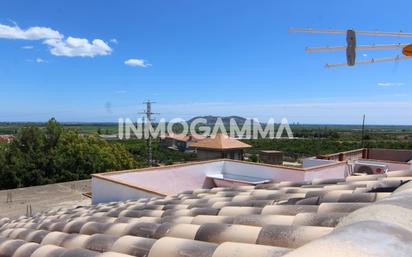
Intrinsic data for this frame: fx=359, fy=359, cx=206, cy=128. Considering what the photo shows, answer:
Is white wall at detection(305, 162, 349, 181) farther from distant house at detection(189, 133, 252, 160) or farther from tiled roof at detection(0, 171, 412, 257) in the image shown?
distant house at detection(189, 133, 252, 160)

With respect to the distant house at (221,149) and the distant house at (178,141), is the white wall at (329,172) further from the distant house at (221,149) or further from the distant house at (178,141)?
the distant house at (178,141)

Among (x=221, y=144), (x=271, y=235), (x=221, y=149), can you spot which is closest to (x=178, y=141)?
(x=221, y=144)

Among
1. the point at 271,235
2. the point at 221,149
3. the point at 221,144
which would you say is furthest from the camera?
the point at 221,144

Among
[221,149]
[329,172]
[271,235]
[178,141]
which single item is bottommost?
[178,141]

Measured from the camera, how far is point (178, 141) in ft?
228

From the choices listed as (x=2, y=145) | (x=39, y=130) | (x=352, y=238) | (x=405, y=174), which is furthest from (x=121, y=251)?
(x=2, y=145)

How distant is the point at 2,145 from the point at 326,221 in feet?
111

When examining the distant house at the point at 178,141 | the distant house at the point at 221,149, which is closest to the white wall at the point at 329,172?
the distant house at the point at 221,149

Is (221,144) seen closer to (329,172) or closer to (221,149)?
(221,149)

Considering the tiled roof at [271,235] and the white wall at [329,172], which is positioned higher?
the tiled roof at [271,235]

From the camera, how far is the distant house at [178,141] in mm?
64450

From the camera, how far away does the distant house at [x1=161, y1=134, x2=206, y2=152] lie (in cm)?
6445

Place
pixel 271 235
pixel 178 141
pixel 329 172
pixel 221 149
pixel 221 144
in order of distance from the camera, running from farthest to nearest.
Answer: pixel 178 141 → pixel 221 144 → pixel 221 149 → pixel 329 172 → pixel 271 235

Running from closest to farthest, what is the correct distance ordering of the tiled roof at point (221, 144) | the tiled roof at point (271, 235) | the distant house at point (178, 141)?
the tiled roof at point (271, 235) < the tiled roof at point (221, 144) < the distant house at point (178, 141)
